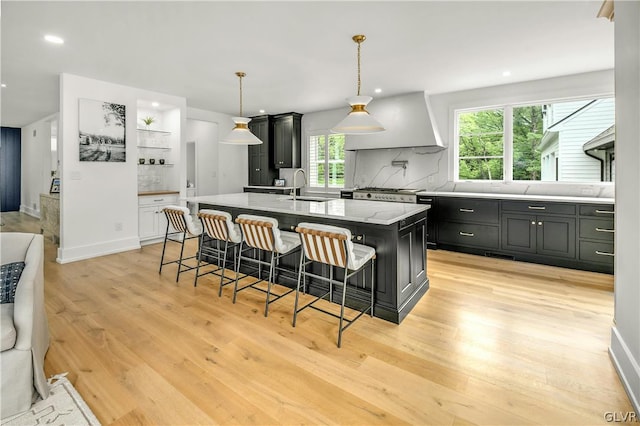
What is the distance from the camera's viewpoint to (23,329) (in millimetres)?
1640

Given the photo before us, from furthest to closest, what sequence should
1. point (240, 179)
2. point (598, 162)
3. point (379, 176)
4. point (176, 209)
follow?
point (240, 179) → point (379, 176) → point (598, 162) → point (176, 209)

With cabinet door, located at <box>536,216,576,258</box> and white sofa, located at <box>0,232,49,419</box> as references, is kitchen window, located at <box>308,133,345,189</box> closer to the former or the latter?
cabinet door, located at <box>536,216,576,258</box>

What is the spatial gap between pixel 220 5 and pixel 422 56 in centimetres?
230

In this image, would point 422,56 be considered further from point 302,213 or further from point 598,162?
point 598,162

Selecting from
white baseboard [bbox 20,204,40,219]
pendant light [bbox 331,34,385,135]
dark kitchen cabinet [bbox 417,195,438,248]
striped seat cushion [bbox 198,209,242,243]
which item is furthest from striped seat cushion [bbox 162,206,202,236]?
white baseboard [bbox 20,204,40,219]

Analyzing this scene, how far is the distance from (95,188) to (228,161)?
3.16m

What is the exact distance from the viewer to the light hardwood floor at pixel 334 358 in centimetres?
170

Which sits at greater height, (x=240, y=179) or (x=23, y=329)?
(x=240, y=179)

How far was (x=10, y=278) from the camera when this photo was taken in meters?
1.99

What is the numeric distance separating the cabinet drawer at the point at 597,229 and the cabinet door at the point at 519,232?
0.50m

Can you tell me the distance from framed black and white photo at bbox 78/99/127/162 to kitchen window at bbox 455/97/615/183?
5427mm

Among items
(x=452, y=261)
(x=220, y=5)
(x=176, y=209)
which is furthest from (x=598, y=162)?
(x=176, y=209)

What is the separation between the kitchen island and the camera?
2.69m

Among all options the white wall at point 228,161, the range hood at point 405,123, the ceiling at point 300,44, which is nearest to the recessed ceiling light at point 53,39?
the ceiling at point 300,44
